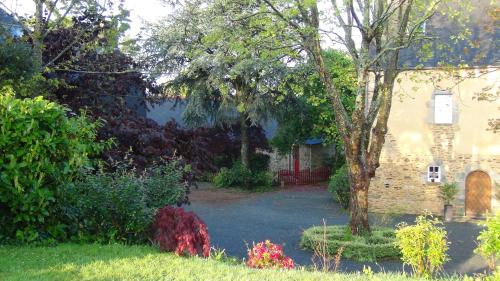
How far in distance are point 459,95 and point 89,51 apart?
51.5 feet

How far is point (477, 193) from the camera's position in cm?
2253

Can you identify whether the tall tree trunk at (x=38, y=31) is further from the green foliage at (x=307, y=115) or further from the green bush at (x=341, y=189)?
the green foliage at (x=307, y=115)

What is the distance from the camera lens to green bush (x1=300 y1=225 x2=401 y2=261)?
1433 cm

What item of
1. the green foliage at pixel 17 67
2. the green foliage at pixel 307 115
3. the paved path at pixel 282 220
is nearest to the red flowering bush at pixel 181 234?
the green foliage at pixel 17 67

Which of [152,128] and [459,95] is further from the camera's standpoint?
[459,95]

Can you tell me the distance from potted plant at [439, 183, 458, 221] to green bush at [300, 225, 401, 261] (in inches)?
273

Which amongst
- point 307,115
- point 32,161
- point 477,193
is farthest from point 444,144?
point 32,161

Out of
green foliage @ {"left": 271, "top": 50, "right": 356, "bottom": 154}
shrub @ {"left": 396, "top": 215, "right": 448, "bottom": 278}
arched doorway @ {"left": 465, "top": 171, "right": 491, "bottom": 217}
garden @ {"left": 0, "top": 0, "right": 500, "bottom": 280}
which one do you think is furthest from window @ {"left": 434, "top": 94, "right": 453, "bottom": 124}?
shrub @ {"left": 396, "top": 215, "right": 448, "bottom": 278}

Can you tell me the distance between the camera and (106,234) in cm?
814

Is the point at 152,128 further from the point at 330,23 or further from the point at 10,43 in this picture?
the point at 330,23

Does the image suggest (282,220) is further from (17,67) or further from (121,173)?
(17,67)

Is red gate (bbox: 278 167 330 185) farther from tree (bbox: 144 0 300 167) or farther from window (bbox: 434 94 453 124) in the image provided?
window (bbox: 434 94 453 124)

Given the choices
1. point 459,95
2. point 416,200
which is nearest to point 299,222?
point 416,200

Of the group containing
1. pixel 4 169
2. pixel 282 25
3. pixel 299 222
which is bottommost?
pixel 299 222
